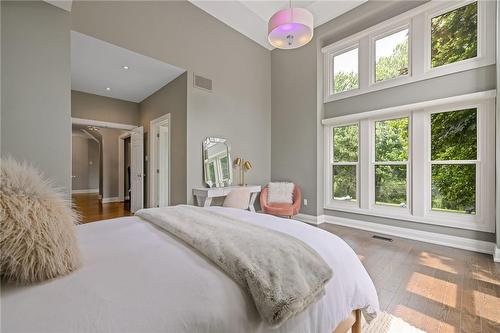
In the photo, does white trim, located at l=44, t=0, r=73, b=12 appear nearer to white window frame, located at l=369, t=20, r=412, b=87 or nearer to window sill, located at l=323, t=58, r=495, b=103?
window sill, located at l=323, t=58, r=495, b=103

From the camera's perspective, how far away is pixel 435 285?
2014mm

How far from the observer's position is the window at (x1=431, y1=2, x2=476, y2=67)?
2.96 m

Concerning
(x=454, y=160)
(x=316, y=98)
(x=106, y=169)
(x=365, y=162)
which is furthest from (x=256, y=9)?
(x=106, y=169)

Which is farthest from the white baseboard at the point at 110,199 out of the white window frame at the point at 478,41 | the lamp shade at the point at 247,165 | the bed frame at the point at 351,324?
the white window frame at the point at 478,41

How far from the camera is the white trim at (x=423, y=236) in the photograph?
279 cm

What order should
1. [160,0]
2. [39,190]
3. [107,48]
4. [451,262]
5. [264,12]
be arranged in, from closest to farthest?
1. [39,190]
2. [451,262]
3. [107,48]
4. [160,0]
5. [264,12]

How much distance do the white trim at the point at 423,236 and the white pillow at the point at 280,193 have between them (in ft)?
3.14

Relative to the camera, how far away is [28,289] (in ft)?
2.16

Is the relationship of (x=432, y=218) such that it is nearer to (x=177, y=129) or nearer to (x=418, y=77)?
A: (x=418, y=77)

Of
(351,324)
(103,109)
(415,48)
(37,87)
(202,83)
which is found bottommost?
(351,324)

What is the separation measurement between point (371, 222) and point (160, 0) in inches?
193

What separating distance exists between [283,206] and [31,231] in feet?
12.4

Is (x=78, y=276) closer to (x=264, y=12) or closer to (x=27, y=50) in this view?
(x=27, y=50)

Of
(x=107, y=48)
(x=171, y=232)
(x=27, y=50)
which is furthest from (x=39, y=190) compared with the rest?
(x=107, y=48)
